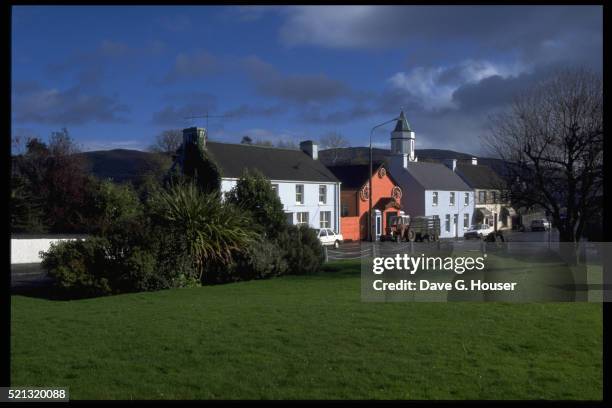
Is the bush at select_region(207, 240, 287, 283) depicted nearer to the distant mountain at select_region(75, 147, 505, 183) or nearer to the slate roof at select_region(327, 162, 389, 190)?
the slate roof at select_region(327, 162, 389, 190)

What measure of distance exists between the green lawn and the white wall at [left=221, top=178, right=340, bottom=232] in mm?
32957

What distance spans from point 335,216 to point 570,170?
30889 mm

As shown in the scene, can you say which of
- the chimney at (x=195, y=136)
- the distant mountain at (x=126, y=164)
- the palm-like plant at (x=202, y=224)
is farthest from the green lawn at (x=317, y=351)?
the distant mountain at (x=126, y=164)

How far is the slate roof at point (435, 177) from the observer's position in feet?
207

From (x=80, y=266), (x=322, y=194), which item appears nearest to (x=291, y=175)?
(x=322, y=194)

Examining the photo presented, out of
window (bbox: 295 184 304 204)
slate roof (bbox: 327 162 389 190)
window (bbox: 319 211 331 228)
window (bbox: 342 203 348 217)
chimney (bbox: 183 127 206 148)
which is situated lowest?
window (bbox: 319 211 331 228)

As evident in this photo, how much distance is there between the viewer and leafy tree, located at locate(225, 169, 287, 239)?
26203 millimetres

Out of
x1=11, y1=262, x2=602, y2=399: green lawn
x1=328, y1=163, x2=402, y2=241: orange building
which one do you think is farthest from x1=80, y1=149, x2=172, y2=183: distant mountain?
x1=11, y1=262, x2=602, y2=399: green lawn

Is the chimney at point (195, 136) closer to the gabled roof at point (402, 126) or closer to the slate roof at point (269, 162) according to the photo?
the slate roof at point (269, 162)

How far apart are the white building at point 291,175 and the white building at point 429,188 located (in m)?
12.1

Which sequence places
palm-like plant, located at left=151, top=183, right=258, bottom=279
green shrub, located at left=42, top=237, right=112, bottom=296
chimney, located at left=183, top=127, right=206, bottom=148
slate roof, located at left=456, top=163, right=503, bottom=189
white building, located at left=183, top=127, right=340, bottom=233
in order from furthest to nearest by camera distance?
slate roof, located at left=456, top=163, right=503, bottom=189 < white building, located at left=183, top=127, right=340, bottom=233 < chimney, located at left=183, top=127, right=206, bottom=148 < palm-like plant, located at left=151, top=183, right=258, bottom=279 < green shrub, located at left=42, top=237, right=112, bottom=296

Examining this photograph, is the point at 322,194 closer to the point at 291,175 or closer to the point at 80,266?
the point at 291,175

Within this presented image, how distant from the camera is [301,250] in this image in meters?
24.2

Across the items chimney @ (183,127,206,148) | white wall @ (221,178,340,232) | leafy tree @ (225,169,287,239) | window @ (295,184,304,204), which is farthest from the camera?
window @ (295,184,304,204)
